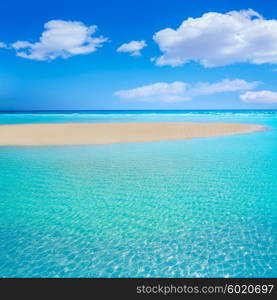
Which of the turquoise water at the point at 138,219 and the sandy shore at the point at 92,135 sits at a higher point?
the sandy shore at the point at 92,135

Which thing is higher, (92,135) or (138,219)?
(92,135)

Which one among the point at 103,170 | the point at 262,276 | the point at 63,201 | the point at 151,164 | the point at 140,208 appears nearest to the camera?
the point at 262,276

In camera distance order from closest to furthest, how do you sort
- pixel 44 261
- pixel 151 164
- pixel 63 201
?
pixel 44 261, pixel 63 201, pixel 151 164

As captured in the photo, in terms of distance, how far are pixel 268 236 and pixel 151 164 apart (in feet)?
21.6

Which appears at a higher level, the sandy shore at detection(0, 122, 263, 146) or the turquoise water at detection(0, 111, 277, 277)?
the sandy shore at detection(0, 122, 263, 146)

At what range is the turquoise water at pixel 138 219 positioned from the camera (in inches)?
183

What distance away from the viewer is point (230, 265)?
4.62 m

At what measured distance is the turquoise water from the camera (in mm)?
4660

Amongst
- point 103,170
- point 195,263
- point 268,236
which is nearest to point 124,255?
point 195,263

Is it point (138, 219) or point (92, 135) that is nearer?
point (138, 219)

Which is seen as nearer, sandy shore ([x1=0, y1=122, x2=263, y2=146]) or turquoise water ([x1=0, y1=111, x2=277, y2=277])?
turquoise water ([x1=0, y1=111, x2=277, y2=277])

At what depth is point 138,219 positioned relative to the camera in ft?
20.5

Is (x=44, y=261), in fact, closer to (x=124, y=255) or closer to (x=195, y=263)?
(x=124, y=255)

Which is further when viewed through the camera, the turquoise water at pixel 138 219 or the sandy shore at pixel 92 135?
the sandy shore at pixel 92 135
